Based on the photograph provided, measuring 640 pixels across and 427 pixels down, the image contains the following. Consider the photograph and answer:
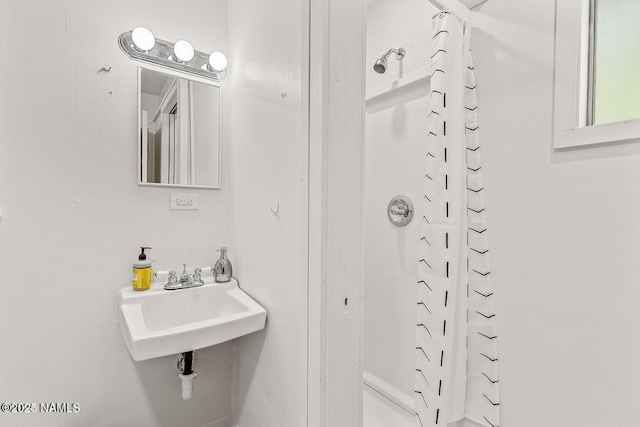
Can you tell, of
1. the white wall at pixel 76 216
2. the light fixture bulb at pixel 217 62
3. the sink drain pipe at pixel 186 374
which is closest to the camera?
the white wall at pixel 76 216

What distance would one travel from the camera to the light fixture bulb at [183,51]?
50.5 inches

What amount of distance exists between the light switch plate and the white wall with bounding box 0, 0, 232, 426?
4 cm

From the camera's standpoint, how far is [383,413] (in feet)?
4.84

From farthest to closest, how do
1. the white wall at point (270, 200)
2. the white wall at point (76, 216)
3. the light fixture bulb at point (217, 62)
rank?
1. the light fixture bulb at point (217, 62)
2. the white wall at point (76, 216)
3. the white wall at point (270, 200)

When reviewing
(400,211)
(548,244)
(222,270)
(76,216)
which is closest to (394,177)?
(400,211)

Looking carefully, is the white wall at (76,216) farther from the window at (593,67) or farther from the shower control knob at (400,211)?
the window at (593,67)

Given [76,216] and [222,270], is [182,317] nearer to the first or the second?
[222,270]

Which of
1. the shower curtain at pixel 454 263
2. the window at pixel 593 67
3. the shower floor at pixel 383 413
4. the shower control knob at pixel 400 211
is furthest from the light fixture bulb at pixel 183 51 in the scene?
the shower floor at pixel 383 413

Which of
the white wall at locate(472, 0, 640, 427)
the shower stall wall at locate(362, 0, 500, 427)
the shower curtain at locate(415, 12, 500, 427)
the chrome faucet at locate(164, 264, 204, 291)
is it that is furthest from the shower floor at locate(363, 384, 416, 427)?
the chrome faucet at locate(164, 264, 204, 291)

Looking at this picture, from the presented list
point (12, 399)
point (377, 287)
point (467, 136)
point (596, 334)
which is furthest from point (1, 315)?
point (596, 334)

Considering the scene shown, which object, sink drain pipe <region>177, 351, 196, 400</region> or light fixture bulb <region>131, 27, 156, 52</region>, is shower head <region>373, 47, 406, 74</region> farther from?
sink drain pipe <region>177, 351, 196, 400</region>

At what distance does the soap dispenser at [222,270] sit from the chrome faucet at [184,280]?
0.07 m

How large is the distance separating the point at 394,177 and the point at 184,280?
1.18 meters

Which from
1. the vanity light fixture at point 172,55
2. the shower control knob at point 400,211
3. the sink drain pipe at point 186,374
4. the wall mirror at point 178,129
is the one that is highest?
the vanity light fixture at point 172,55
